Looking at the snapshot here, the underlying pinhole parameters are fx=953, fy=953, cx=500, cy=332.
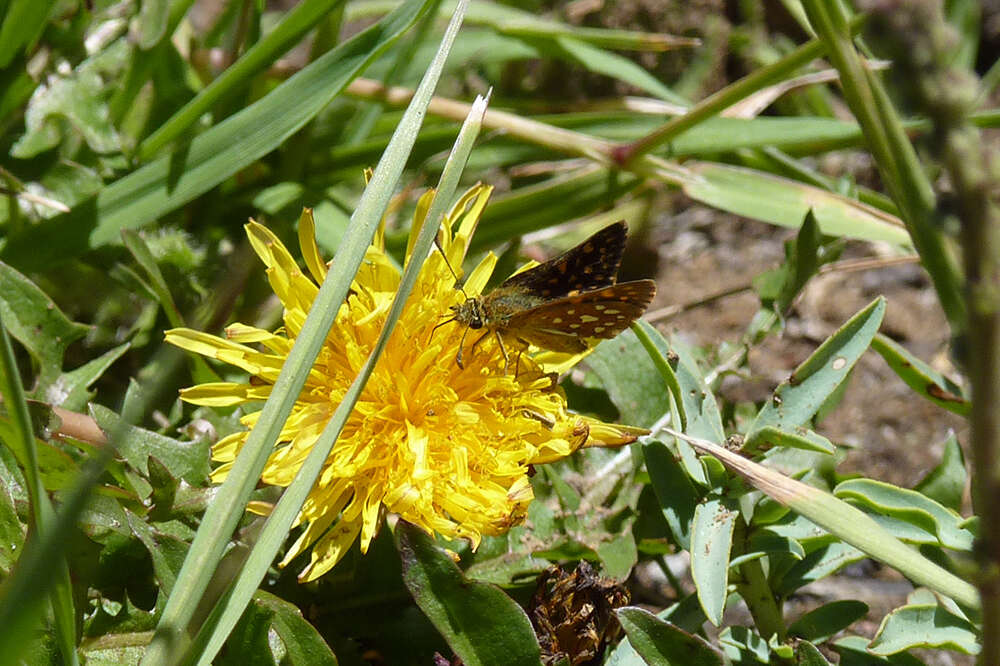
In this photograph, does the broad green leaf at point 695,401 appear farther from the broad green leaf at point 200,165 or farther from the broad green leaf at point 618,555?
the broad green leaf at point 200,165

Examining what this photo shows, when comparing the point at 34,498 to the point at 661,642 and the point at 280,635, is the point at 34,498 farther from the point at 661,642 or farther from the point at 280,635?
the point at 661,642

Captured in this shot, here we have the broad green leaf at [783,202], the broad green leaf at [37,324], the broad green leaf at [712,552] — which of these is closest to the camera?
the broad green leaf at [712,552]

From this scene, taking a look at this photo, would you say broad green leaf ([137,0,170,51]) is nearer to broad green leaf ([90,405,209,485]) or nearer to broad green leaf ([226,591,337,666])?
broad green leaf ([90,405,209,485])

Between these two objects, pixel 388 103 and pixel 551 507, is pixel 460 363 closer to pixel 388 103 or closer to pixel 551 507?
pixel 551 507

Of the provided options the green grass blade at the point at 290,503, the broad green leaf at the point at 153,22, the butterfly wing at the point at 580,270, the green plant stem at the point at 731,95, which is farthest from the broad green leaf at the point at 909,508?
the broad green leaf at the point at 153,22

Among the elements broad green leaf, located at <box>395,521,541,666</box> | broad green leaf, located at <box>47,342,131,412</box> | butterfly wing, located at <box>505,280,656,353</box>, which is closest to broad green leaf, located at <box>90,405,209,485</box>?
broad green leaf, located at <box>47,342,131,412</box>
